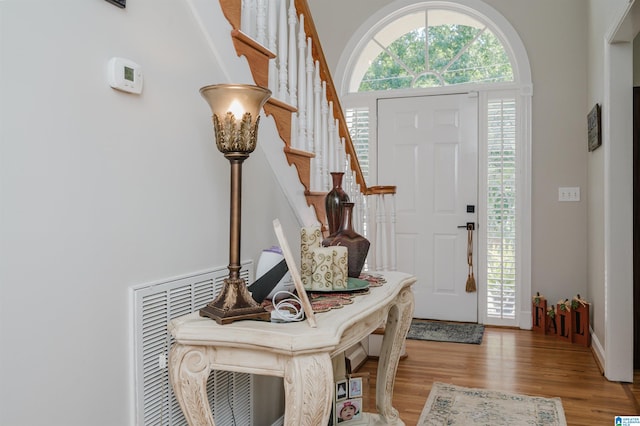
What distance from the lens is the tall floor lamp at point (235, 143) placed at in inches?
56.9

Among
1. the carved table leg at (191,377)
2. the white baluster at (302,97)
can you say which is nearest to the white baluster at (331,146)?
the white baluster at (302,97)

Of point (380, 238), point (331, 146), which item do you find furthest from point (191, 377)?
point (380, 238)

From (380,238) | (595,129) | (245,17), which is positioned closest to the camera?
(245,17)

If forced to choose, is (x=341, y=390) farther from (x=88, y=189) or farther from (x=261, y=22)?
(x=261, y=22)

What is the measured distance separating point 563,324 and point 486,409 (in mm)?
1823

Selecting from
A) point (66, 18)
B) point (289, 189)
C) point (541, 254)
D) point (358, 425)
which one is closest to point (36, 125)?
point (66, 18)

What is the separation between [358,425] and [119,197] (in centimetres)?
152

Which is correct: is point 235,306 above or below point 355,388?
above

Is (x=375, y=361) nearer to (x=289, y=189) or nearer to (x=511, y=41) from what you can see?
(x=289, y=189)

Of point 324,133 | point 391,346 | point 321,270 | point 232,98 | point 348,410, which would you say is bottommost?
point 348,410

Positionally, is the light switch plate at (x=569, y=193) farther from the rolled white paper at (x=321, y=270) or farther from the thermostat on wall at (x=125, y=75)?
the thermostat on wall at (x=125, y=75)

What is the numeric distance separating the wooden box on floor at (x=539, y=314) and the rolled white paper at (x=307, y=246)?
→ 3.06 metres

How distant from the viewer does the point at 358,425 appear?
233 cm

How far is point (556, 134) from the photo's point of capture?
14.6 feet
